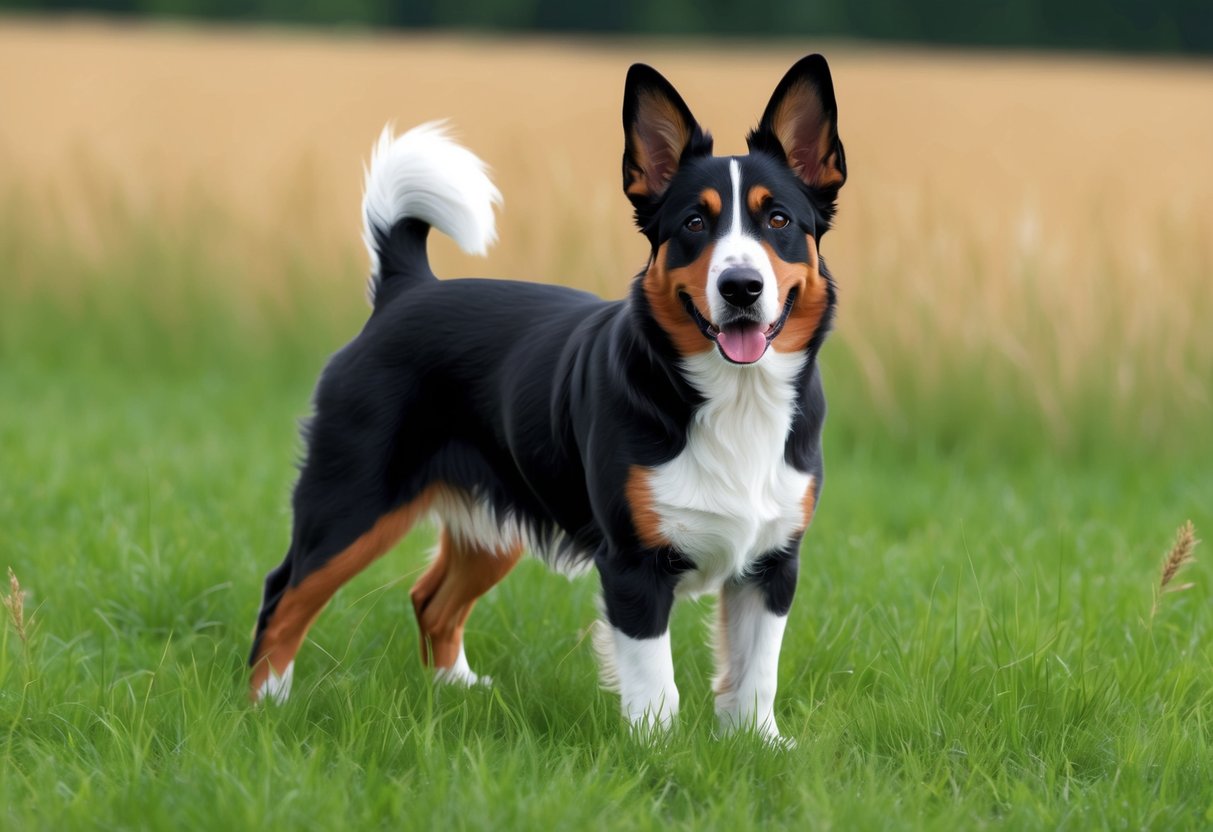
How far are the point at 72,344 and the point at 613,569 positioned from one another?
7097 millimetres

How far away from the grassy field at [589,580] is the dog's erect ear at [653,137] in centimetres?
134

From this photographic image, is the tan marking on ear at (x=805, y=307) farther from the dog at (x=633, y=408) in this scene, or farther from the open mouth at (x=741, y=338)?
the open mouth at (x=741, y=338)

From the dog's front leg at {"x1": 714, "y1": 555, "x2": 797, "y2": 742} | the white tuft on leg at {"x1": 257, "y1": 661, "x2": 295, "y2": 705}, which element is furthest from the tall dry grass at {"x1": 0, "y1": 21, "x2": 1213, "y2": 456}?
the white tuft on leg at {"x1": 257, "y1": 661, "x2": 295, "y2": 705}

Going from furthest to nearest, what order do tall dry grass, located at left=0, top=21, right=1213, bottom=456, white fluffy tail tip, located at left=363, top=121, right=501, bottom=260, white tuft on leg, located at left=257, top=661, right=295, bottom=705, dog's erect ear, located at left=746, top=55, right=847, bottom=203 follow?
tall dry grass, located at left=0, top=21, right=1213, bottom=456 → white fluffy tail tip, located at left=363, top=121, right=501, bottom=260 → white tuft on leg, located at left=257, top=661, right=295, bottom=705 → dog's erect ear, located at left=746, top=55, right=847, bottom=203

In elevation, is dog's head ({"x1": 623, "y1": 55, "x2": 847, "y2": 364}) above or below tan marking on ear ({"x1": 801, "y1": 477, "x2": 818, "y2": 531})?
above

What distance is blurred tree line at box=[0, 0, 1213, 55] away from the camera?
3005cm

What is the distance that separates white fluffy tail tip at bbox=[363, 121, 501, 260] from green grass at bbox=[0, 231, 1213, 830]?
1324 millimetres

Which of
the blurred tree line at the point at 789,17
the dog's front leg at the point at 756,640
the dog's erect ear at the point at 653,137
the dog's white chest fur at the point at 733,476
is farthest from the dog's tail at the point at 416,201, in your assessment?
the blurred tree line at the point at 789,17

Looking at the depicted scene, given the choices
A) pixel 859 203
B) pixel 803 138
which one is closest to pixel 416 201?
pixel 803 138

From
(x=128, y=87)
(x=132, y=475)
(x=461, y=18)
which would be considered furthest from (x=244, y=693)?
(x=461, y=18)

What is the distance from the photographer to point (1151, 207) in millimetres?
9125

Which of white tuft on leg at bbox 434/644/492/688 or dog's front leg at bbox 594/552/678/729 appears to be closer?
dog's front leg at bbox 594/552/678/729

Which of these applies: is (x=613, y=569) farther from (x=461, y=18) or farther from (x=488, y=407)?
(x=461, y=18)

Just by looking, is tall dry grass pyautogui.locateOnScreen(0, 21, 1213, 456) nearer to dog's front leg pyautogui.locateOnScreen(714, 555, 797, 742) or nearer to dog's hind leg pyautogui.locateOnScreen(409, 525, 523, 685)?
dog's hind leg pyautogui.locateOnScreen(409, 525, 523, 685)
